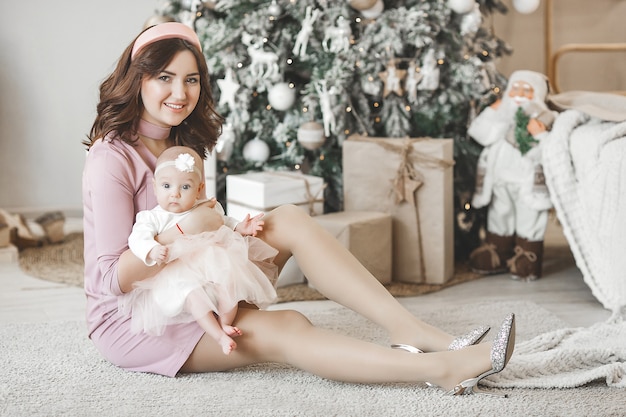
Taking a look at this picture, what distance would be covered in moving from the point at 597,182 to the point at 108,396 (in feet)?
5.08

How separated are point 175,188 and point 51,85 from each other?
2322 mm

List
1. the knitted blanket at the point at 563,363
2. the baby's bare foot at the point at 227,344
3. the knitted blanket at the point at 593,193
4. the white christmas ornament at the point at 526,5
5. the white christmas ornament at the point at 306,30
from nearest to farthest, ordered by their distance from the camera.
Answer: the baby's bare foot at the point at 227,344 < the knitted blanket at the point at 563,363 < the knitted blanket at the point at 593,193 < the white christmas ornament at the point at 306,30 < the white christmas ornament at the point at 526,5

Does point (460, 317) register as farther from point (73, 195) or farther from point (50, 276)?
point (73, 195)

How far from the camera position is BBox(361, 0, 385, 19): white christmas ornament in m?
2.95

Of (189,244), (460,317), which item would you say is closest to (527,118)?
(460,317)

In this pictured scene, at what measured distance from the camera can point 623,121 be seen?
8.77 ft

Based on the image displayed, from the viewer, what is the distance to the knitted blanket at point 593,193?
2.47m

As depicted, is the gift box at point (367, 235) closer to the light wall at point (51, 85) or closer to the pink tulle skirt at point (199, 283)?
the pink tulle skirt at point (199, 283)

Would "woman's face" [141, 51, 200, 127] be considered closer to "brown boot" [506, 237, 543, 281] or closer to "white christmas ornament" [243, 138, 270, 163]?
"white christmas ornament" [243, 138, 270, 163]

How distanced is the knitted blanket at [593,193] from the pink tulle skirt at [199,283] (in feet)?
3.74

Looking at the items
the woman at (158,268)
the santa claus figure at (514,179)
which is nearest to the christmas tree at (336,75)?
the santa claus figure at (514,179)

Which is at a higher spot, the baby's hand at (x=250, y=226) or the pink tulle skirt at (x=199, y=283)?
the baby's hand at (x=250, y=226)

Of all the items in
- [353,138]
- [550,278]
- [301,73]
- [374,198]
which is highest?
[301,73]

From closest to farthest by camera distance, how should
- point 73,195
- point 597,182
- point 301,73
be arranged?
1. point 597,182
2. point 301,73
3. point 73,195
